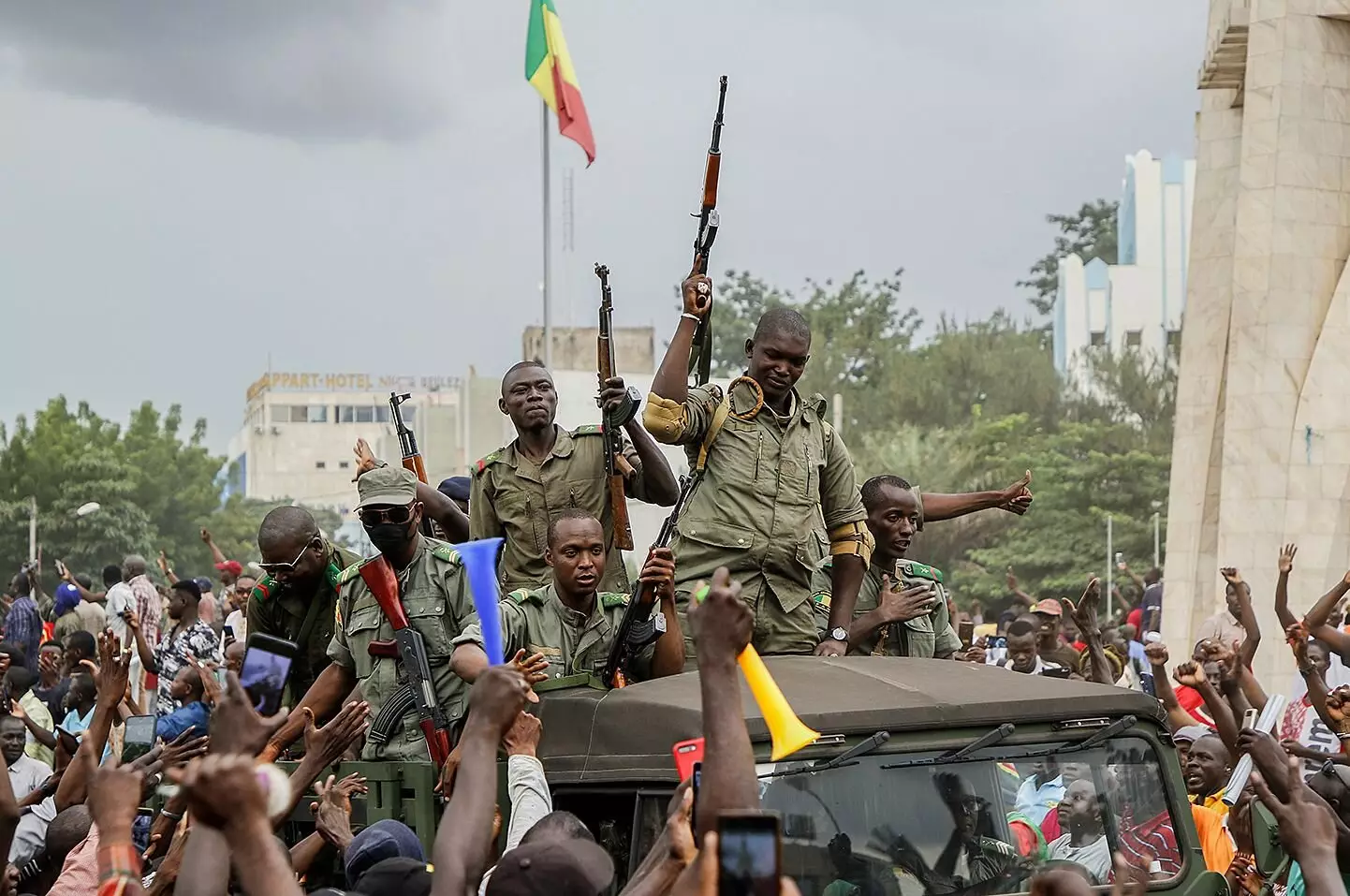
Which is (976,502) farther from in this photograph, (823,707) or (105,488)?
(105,488)

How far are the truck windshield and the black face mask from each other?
1886 mm

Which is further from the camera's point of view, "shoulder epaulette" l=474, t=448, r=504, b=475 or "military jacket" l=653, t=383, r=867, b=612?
"shoulder epaulette" l=474, t=448, r=504, b=475

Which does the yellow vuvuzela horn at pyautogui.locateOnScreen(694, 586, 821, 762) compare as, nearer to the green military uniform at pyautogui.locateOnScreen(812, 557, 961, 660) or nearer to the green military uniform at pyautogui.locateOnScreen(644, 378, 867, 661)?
the green military uniform at pyautogui.locateOnScreen(644, 378, 867, 661)

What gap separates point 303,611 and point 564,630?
1.52 m

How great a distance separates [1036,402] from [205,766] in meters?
47.2

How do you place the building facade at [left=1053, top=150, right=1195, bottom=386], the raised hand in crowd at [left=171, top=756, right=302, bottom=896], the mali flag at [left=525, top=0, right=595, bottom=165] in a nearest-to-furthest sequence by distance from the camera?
the raised hand in crowd at [left=171, top=756, right=302, bottom=896]
the mali flag at [left=525, top=0, right=595, bottom=165]
the building facade at [left=1053, top=150, right=1195, bottom=386]

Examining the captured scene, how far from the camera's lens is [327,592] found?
7082 millimetres

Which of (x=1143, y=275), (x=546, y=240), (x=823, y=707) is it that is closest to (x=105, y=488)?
(x=546, y=240)

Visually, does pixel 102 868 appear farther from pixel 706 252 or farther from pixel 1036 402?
pixel 1036 402

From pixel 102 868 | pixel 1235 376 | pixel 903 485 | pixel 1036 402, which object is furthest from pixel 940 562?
pixel 102 868

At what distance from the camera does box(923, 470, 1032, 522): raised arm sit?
7695 mm

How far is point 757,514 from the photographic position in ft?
21.8

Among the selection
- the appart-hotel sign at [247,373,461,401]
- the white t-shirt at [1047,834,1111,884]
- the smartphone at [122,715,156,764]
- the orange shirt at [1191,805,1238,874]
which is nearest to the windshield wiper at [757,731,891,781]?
the white t-shirt at [1047,834,1111,884]

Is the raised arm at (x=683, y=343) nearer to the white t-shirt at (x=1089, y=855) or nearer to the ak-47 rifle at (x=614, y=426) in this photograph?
the ak-47 rifle at (x=614, y=426)
